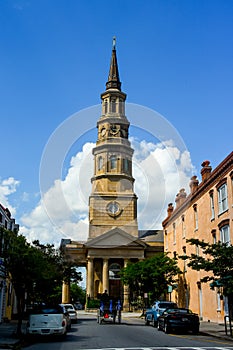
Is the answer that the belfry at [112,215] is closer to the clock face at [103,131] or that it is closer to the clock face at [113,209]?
the clock face at [113,209]

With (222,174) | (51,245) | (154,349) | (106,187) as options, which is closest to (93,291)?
(106,187)

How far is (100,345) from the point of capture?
611 inches

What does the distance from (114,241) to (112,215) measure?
7.73 meters

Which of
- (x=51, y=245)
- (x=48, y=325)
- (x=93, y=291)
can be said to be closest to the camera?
(x=48, y=325)

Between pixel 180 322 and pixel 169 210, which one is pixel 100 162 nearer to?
pixel 169 210

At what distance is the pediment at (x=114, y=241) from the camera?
6444 centimetres

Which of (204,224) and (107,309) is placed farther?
(204,224)

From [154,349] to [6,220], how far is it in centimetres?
2148

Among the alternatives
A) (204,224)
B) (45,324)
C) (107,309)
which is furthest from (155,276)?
(45,324)

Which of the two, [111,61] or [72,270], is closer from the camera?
[72,270]

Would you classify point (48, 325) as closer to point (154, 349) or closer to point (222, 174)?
point (154, 349)

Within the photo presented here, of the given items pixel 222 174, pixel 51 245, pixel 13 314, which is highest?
pixel 222 174

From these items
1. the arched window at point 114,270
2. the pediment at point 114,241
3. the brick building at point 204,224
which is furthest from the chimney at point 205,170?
the arched window at point 114,270

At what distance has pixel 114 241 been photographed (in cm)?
6469
